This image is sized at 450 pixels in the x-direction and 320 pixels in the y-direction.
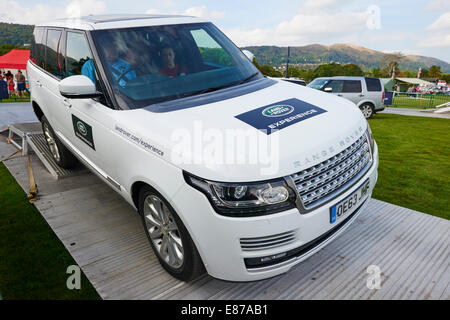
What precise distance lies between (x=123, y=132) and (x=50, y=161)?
9.95 ft

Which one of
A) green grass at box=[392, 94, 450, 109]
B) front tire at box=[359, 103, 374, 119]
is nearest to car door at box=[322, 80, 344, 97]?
front tire at box=[359, 103, 374, 119]

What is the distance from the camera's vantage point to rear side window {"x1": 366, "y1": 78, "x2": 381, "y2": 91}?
12.9 m

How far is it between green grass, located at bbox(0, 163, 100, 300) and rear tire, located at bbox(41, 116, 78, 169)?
0.92 metres

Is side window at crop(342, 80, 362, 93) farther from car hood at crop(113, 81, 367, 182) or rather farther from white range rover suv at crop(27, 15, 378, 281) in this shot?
car hood at crop(113, 81, 367, 182)

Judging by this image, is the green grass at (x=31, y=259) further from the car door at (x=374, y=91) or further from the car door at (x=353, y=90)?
the car door at (x=374, y=91)

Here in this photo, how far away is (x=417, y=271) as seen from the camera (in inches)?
102

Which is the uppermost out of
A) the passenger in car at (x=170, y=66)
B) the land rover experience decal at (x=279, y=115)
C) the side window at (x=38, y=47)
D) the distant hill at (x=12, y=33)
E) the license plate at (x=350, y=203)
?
the distant hill at (x=12, y=33)

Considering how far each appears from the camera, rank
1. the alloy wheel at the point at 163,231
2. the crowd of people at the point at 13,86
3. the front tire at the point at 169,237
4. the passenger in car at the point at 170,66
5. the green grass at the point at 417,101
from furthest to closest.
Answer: the green grass at the point at 417,101, the crowd of people at the point at 13,86, the passenger in car at the point at 170,66, the alloy wheel at the point at 163,231, the front tire at the point at 169,237

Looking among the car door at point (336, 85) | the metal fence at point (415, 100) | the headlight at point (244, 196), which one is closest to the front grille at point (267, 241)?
the headlight at point (244, 196)

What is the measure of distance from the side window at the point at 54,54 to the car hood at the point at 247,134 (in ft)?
5.90

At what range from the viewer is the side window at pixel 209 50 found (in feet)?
11.0

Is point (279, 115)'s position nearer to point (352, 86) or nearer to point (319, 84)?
point (352, 86)

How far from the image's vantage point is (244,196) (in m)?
1.86
